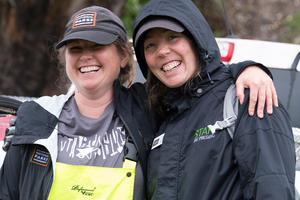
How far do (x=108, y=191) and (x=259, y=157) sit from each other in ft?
3.02

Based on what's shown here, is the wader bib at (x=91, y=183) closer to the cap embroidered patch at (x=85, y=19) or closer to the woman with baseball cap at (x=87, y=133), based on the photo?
the woman with baseball cap at (x=87, y=133)

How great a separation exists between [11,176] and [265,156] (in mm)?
1504

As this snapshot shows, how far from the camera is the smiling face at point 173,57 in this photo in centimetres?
213

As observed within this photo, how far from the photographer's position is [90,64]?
7.74 feet

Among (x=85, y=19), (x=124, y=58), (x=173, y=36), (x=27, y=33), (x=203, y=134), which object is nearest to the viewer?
(x=203, y=134)

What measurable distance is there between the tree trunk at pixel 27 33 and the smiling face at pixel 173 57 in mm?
5288

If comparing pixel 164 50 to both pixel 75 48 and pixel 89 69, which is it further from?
pixel 75 48

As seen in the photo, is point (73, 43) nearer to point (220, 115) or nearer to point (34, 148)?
point (34, 148)

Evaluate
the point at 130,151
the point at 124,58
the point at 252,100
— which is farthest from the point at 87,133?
the point at 252,100

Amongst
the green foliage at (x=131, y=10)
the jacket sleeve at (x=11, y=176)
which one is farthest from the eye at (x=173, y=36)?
the green foliage at (x=131, y=10)

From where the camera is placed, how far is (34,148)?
7.35 feet

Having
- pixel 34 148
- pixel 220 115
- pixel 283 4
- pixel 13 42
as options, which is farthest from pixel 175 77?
pixel 283 4

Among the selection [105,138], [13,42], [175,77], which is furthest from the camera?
[13,42]

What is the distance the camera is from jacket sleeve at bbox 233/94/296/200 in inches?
64.5
